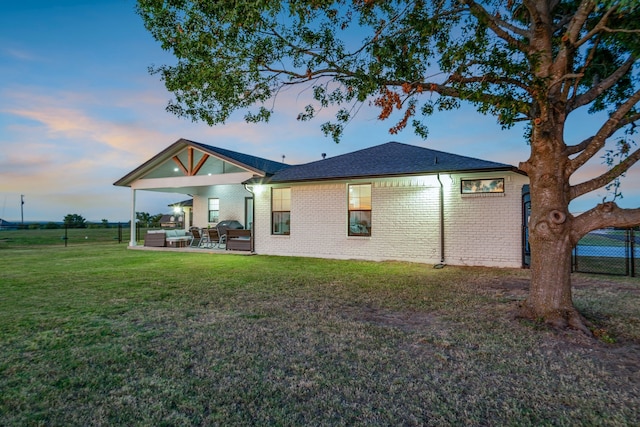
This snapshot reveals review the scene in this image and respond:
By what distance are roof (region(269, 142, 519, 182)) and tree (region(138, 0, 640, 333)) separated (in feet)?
11.7

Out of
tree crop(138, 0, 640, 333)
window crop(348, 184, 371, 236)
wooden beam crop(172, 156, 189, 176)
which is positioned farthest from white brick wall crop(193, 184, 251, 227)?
tree crop(138, 0, 640, 333)

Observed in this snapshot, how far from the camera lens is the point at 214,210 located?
1867 cm

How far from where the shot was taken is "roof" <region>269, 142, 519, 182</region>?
1023cm

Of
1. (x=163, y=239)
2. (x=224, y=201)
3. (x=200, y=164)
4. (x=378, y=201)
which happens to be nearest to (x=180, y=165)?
(x=200, y=164)

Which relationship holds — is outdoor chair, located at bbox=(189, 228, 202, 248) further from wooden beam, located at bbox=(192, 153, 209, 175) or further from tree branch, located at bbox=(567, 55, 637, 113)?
tree branch, located at bbox=(567, 55, 637, 113)

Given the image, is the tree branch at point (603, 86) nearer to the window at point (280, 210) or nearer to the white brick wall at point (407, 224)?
the white brick wall at point (407, 224)

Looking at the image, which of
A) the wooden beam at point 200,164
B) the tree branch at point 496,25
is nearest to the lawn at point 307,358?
the tree branch at point 496,25

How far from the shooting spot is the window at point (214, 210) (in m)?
18.5

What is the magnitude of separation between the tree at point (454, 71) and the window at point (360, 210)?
5.17 metres

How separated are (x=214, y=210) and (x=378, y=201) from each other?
1072cm

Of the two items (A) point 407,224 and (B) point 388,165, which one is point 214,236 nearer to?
(B) point 388,165

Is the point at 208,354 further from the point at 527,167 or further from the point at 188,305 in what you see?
the point at 527,167

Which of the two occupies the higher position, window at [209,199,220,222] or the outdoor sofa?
window at [209,199,220,222]

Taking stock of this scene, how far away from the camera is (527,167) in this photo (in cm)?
491
